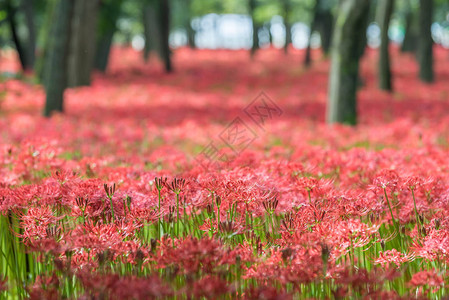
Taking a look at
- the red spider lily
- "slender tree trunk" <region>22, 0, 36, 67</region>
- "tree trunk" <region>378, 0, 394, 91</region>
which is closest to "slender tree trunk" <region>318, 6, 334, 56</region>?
"tree trunk" <region>378, 0, 394, 91</region>

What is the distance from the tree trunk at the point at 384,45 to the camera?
17375 millimetres

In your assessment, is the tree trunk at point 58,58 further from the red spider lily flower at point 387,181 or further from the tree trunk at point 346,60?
the red spider lily flower at point 387,181

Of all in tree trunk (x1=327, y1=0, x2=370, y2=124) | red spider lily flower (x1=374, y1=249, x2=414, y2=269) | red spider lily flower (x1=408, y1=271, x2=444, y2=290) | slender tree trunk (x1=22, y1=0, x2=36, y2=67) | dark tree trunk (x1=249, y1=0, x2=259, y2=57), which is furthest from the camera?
dark tree trunk (x1=249, y1=0, x2=259, y2=57)

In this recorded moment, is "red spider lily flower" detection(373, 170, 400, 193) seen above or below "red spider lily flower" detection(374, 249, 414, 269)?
above

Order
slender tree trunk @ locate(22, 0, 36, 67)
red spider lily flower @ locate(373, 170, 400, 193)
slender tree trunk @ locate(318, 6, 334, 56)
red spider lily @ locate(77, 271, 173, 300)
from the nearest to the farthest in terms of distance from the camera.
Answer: red spider lily @ locate(77, 271, 173, 300)
red spider lily flower @ locate(373, 170, 400, 193)
slender tree trunk @ locate(22, 0, 36, 67)
slender tree trunk @ locate(318, 6, 334, 56)

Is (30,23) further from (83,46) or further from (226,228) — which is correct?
(226,228)

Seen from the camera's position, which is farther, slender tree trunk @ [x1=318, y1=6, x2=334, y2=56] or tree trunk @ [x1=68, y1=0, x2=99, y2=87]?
slender tree trunk @ [x1=318, y1=6, x2=334, y2=56]

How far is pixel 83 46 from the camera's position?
62.0 ft

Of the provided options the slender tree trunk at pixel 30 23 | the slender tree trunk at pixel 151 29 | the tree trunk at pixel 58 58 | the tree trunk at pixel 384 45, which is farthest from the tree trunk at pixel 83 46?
the tree trunk at pixel 384 45

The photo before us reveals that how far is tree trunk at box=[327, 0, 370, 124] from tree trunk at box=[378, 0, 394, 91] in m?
6.98

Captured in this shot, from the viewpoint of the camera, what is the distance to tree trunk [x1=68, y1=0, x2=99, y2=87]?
18.5m

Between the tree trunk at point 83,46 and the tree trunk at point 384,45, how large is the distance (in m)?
10.5

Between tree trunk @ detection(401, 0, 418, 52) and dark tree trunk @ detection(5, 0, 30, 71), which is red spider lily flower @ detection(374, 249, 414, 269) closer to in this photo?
dark tree trunk @ detection(5, 0, 30, 71)

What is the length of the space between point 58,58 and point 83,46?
275 inches
